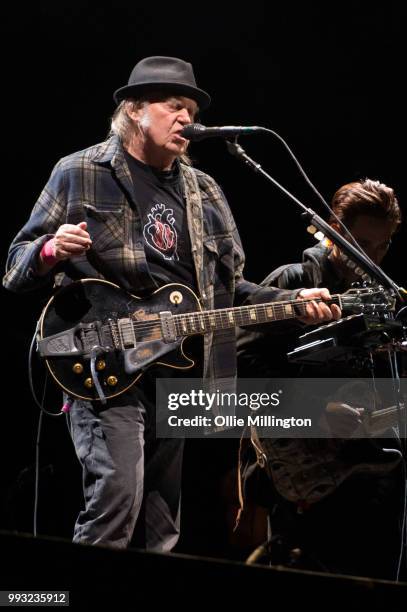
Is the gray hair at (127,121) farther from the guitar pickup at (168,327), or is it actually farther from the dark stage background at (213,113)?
the dark stage background at (213,113)

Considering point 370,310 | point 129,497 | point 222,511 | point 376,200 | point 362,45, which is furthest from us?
point 362,45

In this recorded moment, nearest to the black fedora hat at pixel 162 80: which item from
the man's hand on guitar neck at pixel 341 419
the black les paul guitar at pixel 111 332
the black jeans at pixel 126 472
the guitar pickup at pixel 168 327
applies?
the black les paul guitar at pixel 111 332

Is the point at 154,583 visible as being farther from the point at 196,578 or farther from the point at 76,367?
the point at 76,367

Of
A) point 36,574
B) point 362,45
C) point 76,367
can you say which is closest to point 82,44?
point 362,45

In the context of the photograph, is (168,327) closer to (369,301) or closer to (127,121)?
(369,301)

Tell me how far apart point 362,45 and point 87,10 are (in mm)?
1501

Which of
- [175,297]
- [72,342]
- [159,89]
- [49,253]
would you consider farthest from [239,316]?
[159,89]

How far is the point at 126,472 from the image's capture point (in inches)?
107

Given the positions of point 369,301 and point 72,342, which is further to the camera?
point 369,301

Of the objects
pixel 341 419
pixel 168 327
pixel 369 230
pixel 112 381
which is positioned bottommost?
pixel 112 381

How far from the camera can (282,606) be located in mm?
1185

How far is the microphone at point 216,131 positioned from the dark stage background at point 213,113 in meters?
1.36

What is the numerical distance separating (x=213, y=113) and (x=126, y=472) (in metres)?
2.49

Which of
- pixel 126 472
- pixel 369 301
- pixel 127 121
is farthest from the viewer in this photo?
pixel 127 121
